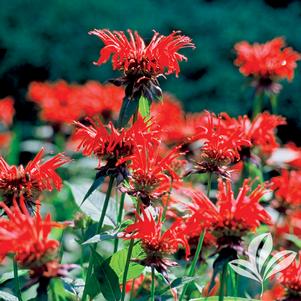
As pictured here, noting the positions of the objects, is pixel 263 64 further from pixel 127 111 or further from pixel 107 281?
pixel 107 281

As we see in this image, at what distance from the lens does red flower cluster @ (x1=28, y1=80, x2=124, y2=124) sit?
2824mm

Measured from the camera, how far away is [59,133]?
326 centimetres

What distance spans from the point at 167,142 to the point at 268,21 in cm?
241

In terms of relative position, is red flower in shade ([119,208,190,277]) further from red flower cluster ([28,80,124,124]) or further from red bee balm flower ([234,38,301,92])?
red flower cluster ([28,80,124,124])

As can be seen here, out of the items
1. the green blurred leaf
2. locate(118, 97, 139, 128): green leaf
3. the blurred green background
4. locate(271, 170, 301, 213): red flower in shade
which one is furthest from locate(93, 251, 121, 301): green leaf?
the blurred green background

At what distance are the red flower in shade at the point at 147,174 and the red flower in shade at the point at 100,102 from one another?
58.1 inches

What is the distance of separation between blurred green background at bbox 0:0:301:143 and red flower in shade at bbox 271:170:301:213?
234 cm

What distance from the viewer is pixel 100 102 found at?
283 centimetres

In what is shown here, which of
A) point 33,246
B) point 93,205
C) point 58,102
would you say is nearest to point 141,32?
point 58,102

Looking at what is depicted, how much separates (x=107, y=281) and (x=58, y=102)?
2058mm

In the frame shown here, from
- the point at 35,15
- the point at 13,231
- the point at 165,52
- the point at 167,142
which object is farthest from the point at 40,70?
the point at 13,231

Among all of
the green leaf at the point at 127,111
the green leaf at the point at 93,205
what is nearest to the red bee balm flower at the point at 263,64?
the green leaf at the point at 93,205

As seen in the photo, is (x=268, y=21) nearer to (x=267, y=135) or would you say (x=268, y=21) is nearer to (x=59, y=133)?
(x=59, y=133)

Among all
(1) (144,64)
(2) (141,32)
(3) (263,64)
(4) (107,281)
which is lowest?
(4) (107,281)
